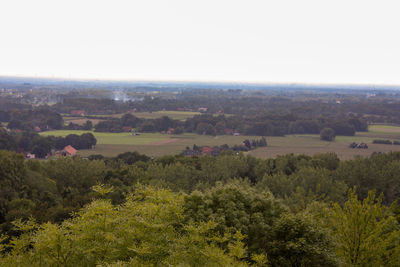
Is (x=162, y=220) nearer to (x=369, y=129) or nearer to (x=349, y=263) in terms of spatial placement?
(x=349, y=263)

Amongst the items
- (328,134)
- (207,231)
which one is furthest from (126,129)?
(207,231)

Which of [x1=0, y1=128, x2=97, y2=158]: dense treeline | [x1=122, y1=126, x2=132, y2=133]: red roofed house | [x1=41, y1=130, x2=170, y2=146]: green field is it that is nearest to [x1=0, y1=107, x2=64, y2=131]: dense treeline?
[x1=41, y1=130, x2=170, y2=146]: green field

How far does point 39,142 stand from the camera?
11412 cm

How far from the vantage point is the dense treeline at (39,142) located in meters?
111

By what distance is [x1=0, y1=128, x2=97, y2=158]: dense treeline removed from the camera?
111m

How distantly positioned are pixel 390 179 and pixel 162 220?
50502 mm

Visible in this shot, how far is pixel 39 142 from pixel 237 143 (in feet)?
223

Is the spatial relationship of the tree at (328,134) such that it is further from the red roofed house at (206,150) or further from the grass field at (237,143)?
the red roofed house at (206,150)

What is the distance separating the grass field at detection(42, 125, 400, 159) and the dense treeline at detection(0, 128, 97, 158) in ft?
16.9

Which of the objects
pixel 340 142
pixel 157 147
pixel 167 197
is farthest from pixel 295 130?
pixel 167 197

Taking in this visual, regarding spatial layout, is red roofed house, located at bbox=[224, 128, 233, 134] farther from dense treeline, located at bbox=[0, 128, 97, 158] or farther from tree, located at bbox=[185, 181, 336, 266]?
tree, located at bbox=[185, 181, 336, 266]

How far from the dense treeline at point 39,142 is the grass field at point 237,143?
5.15m

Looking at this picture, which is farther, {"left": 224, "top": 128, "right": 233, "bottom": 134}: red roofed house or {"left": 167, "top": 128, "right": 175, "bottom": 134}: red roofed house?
{"left": 224, "top": 128, "right": 233, "bottom": 134}: red roofed house

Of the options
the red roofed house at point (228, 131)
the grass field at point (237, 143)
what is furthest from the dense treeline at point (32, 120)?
the red roofed house at point (228, 131)
